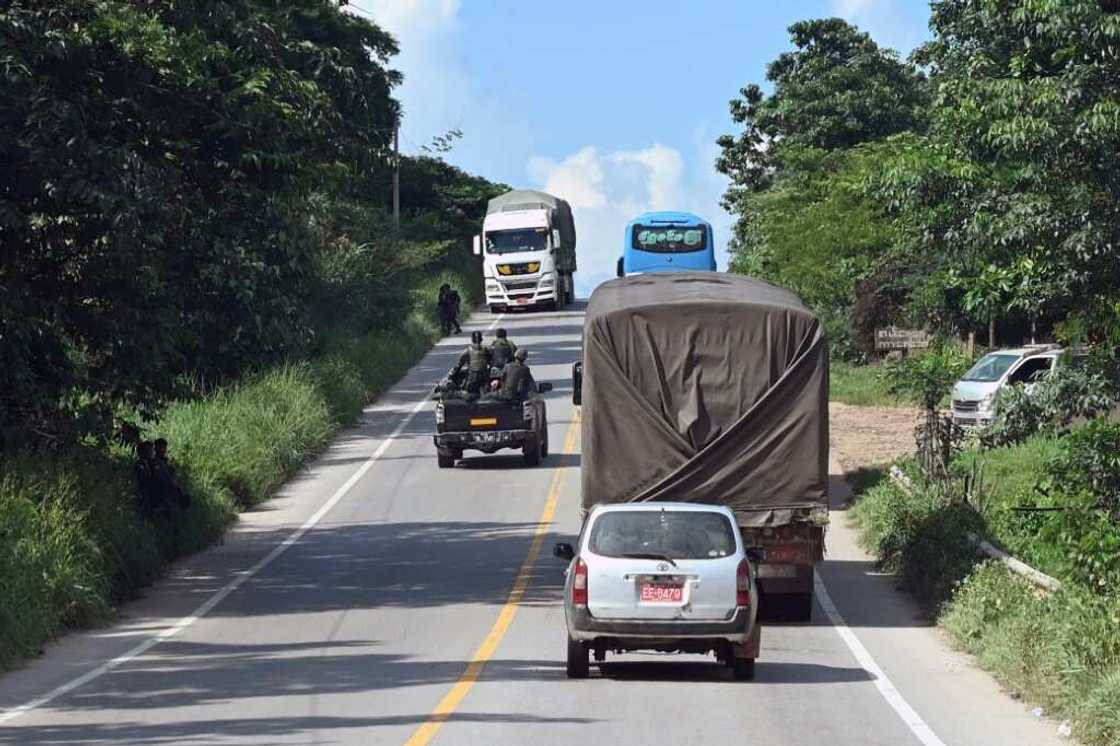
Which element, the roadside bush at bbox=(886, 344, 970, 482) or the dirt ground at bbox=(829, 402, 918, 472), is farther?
the dirt ground at bbox=(829, 402, 918, 472)

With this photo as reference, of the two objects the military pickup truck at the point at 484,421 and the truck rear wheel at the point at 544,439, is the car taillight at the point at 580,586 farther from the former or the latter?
the truck rear wheel at the point at 544,439

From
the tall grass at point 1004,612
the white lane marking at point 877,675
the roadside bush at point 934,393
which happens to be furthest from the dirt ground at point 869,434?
the white lane marking at point 877,675

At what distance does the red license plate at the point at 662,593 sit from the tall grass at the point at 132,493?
640cm

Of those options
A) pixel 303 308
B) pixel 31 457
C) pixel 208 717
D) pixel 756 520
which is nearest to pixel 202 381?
pixel 303 308

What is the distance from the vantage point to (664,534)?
690 inches

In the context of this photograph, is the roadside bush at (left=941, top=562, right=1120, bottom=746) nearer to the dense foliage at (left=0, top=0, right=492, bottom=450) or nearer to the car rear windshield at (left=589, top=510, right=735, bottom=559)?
the car rear windshield at (left=589, top=510, right=735, bottom=559)

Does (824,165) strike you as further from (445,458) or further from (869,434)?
(445,458)

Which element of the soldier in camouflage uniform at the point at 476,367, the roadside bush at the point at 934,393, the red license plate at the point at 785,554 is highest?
the soldier in camouflage uniform at the point at 476,367

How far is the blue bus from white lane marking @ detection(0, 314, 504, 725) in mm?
24060

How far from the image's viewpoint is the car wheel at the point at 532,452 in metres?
37.0

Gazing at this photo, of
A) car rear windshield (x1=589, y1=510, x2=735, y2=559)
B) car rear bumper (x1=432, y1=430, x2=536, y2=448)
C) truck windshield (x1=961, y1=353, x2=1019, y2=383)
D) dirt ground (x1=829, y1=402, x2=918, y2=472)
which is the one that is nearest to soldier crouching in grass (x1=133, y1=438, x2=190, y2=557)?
car rear bumper (x1=432, y1=430, x2=536, y2=448)

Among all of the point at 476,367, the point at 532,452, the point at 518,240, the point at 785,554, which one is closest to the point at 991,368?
the point at 532,452

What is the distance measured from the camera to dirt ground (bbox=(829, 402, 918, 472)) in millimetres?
36656

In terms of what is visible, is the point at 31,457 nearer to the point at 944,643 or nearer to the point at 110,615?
the point at 110,615
